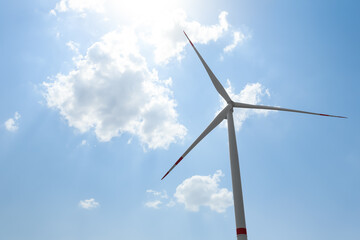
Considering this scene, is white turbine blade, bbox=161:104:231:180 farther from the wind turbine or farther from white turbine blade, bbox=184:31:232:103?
white turbine blade, bbox=184:31:232:103

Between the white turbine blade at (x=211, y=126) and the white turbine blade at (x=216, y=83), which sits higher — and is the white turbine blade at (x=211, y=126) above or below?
below

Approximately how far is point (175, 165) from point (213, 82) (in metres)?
16.2

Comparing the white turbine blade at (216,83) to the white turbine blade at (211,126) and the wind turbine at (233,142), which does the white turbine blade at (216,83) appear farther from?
the white turbine blade at (211,126)

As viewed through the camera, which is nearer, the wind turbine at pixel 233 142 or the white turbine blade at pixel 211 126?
the wind turbine at pixel 233 142

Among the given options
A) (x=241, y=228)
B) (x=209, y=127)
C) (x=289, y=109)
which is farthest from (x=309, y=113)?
(x=241, y=228)

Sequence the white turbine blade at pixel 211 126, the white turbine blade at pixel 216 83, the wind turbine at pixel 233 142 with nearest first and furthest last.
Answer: the wind turbine at pixel 233 142 < the white turbine blade at pixel 211 126 < the white turbine blade at pixel 216 83

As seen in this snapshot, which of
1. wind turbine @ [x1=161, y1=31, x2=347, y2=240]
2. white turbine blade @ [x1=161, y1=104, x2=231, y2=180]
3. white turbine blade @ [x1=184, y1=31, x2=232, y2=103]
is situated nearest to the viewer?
wind turbine @ [x1=161, y1=31, x2=347, y2=240]

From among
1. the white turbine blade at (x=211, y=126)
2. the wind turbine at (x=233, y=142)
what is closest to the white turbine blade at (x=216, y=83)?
the wind turbine at (x=233, y=142)

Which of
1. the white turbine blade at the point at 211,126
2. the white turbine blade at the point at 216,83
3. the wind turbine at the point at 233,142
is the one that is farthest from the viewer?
the white turbine blade at the point at 216,83

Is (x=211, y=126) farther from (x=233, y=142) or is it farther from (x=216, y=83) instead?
(x=216, y=83)

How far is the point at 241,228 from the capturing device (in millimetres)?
31000

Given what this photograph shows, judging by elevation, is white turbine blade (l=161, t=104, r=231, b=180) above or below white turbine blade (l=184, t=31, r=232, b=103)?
below

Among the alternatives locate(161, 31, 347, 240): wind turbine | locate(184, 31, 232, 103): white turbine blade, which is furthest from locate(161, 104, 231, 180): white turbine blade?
locate(184, 31, 232, 103): white turbine blade

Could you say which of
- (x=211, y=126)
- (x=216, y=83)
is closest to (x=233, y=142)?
(x=211, y=126)
